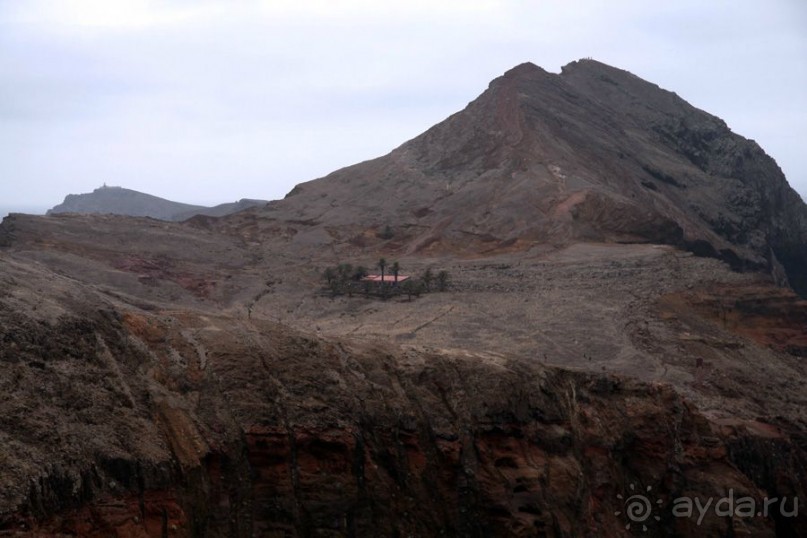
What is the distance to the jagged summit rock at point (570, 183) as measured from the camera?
47094 mm

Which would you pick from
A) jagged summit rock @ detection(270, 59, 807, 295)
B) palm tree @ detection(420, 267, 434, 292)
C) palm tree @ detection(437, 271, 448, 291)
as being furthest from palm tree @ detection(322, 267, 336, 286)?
jagged summit rock @ detection(270, 59, 807, 295)

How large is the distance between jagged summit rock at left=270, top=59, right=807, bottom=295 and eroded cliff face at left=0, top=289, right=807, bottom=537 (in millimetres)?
29378

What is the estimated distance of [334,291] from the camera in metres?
36.9

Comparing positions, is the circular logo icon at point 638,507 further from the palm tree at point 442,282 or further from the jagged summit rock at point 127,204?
the jagged summit rock at point 127,204

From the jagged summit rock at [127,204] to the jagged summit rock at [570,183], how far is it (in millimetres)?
61914

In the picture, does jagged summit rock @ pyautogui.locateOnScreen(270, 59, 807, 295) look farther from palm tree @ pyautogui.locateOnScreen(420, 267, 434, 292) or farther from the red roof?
palm tree @ pyautogui.locateOnScreen(420, 267, 434, 292)

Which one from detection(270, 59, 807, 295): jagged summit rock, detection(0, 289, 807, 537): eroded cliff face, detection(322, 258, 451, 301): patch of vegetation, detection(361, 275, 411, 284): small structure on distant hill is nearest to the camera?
detection(0, 289, 807, 537): eroded cliff face

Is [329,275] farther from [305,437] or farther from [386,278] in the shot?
[305,437]

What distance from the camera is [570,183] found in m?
49.7

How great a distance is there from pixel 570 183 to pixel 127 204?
99518 millimetres

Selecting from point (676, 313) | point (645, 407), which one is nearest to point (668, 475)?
point (645, 407)

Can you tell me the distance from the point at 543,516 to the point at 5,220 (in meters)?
33.1

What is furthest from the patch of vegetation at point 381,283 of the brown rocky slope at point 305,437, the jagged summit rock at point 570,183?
the brown rocky slope at point 305,437

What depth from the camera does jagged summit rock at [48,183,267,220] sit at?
125 m
